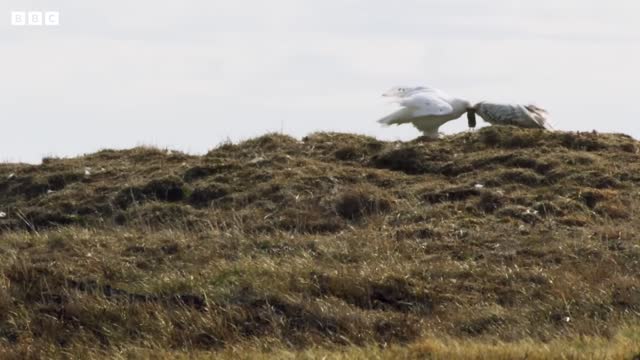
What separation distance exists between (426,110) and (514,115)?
0.99 metres

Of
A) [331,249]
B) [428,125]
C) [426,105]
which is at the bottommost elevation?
[331,249]

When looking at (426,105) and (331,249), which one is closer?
(331,249)

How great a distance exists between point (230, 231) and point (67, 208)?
207cm

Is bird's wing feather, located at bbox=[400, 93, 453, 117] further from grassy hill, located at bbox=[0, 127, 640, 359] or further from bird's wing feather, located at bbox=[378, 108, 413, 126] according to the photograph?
grassy hill, located at bbox=[0, 127, 640, 359]

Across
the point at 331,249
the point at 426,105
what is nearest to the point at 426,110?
the point at 426,105

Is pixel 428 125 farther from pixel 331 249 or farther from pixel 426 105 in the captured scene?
pixel 331 249

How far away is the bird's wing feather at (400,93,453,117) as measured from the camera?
16047 millimetres

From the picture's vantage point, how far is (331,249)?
38.2 ft

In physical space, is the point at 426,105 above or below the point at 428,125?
above

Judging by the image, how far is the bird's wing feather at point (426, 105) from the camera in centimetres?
1605

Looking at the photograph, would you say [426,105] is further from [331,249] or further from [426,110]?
[331,249]

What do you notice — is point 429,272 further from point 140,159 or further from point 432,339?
point 140,159

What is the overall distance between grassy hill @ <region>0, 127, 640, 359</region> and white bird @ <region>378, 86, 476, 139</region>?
887mm

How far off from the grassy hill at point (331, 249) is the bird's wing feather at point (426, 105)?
2.85 ft
